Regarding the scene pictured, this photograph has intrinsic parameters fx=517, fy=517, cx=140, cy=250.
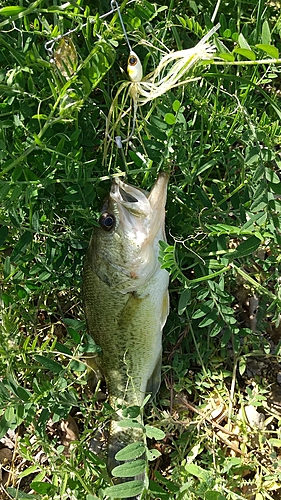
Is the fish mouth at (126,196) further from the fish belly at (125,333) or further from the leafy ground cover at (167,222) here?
the fish belly at (125,333)

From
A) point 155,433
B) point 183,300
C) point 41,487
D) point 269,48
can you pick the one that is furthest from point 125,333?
point 269,48

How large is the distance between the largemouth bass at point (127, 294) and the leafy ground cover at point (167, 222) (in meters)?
0.09

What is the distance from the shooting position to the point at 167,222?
7.55ft

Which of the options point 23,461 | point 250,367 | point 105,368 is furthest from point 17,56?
point 23,461

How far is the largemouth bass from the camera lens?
208cm

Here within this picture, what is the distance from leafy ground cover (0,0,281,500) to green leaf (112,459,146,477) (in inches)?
3.6

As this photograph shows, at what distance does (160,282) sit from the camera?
7.27ft

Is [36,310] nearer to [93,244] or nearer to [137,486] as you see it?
[93,244]

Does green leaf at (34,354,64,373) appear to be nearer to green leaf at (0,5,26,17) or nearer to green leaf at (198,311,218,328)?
green leaf at (198,311,218,328)

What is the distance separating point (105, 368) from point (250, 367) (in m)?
0.87

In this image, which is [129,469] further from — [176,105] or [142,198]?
[176,105]

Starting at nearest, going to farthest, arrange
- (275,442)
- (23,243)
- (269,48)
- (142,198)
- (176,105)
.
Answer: (269,48) → (176,105) → (142,198) → (23,243) → (275,442)

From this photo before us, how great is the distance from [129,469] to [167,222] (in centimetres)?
103

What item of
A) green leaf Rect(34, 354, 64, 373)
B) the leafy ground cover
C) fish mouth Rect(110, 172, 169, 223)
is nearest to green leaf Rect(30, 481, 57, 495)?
the leafy ground cover
